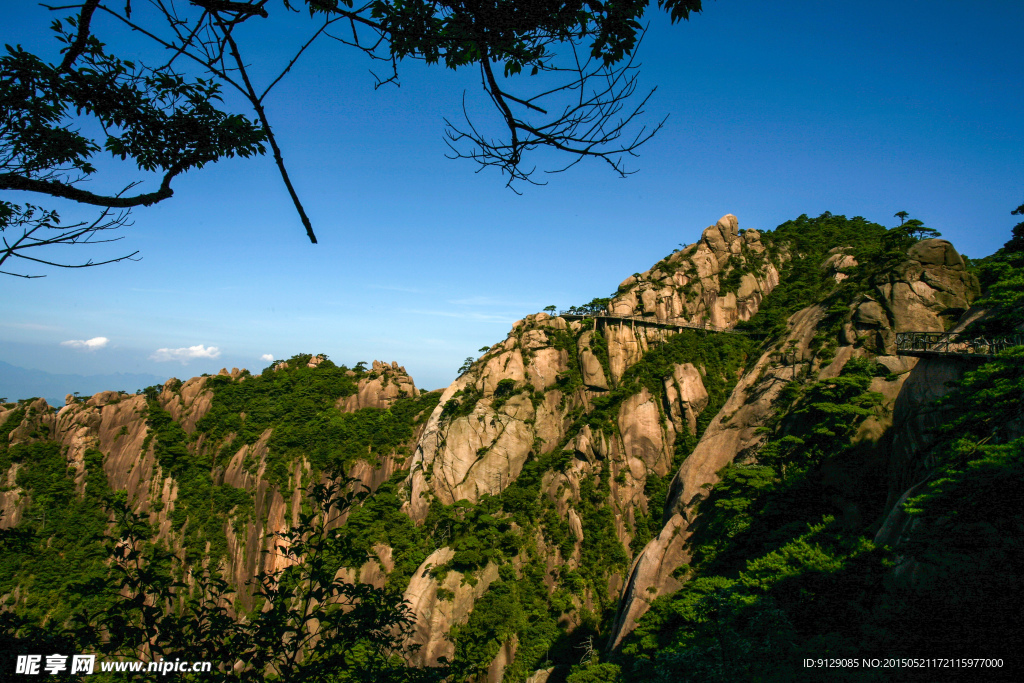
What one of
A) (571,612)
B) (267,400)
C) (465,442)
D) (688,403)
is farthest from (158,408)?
(688,403)

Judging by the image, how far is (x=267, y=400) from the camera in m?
45.9

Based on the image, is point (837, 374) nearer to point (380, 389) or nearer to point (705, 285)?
point (705, 285)

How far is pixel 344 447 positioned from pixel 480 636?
70.9ft

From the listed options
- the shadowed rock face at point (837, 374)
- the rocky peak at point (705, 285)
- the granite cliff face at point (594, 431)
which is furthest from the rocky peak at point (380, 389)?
the shadowed rock face at point (837, 374)

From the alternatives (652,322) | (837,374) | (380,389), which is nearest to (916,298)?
(837,374)

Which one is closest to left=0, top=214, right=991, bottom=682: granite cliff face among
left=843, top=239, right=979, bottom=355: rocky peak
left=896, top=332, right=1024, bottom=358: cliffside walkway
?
left=843, top=239, right=979, bottom=355: rocky peak

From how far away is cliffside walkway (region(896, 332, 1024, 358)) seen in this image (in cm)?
1434

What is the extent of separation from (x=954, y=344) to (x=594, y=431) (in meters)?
21.1

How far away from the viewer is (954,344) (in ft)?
55.7

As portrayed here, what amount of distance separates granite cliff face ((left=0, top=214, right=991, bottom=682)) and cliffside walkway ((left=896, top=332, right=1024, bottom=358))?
0.66m

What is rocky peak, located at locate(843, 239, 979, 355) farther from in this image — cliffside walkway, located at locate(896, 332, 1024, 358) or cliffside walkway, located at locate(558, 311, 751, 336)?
cliffside walkway, located at locate(558, 311, 751, 336)

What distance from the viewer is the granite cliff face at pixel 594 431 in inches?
907

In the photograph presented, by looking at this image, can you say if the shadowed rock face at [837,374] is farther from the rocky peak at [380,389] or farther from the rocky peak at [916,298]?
the rocky peak at [380,389]

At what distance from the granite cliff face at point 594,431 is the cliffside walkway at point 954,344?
660 millimetres
